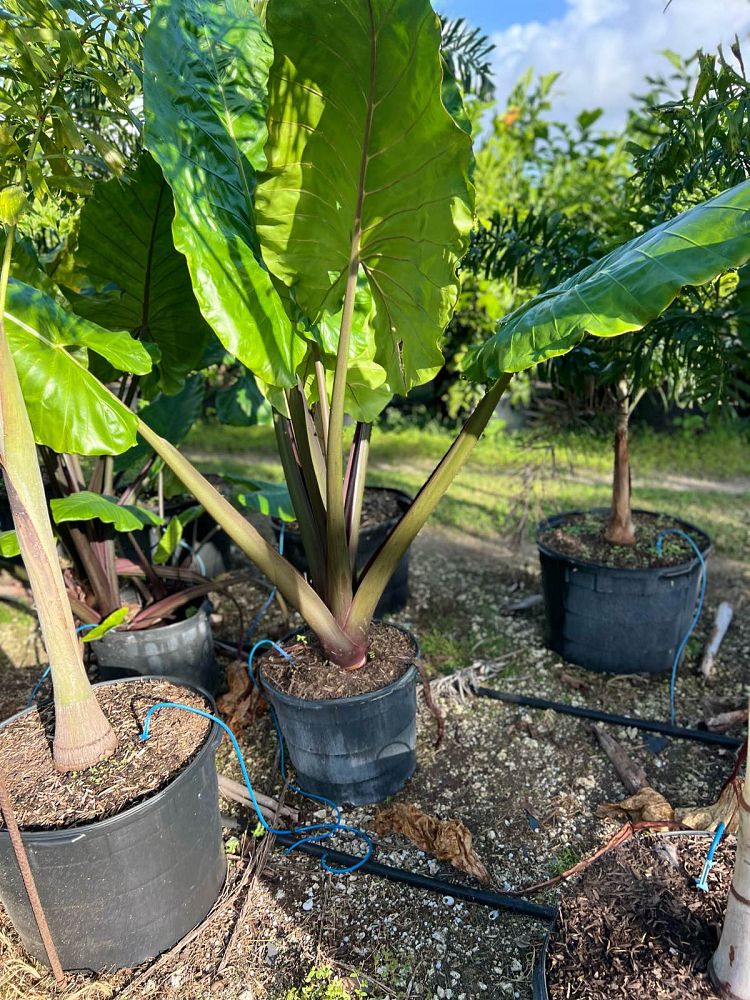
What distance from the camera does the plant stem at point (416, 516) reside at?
1.80 meters

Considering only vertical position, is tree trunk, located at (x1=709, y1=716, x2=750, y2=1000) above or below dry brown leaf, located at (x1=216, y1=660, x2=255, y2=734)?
above

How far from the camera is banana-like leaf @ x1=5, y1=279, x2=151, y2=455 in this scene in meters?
1.58

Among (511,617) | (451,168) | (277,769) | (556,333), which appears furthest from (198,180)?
(511,617)

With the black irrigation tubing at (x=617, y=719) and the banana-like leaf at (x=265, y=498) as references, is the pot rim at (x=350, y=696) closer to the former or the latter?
the black irrigation tubing at (x=617, y=719)

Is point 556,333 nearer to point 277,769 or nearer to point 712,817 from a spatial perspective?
point 712,817

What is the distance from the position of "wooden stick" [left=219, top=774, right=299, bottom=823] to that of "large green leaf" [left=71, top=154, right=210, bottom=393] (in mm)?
1434

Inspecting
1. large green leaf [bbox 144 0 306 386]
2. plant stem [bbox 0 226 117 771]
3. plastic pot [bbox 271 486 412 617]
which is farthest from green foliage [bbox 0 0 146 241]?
plastic pot [bbox 271 486 412 617]

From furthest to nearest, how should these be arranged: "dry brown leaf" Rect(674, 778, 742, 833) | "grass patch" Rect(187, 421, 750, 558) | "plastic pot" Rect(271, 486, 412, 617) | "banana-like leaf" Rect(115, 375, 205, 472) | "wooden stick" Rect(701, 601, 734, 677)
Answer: "grass patch" Rect(187, 421, 750, 558)
"plastic pot" Rect(271, 486, 412, 617)
"banana-like leaf" Rect(115, 375, 205, 472)
"wooden stick" Rect(701, 601, 734, 677)
"dry brown leaf" Rect(674, 778, 742, 833)

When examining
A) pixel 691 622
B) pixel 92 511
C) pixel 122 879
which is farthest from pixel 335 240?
pixel 691 622

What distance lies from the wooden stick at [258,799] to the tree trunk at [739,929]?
1228 millimetres

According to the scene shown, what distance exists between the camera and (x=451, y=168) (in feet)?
4.65

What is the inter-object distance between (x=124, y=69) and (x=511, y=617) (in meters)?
2.59

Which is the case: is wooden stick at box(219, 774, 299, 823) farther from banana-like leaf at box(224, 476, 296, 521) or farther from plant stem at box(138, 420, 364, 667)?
banana-like leaf at box(224, 476, 296, 521)

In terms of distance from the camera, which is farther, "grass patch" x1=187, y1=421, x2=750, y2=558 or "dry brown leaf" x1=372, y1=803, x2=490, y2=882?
"grass patch" x1=187, y1=421, x2=750, y2=558
